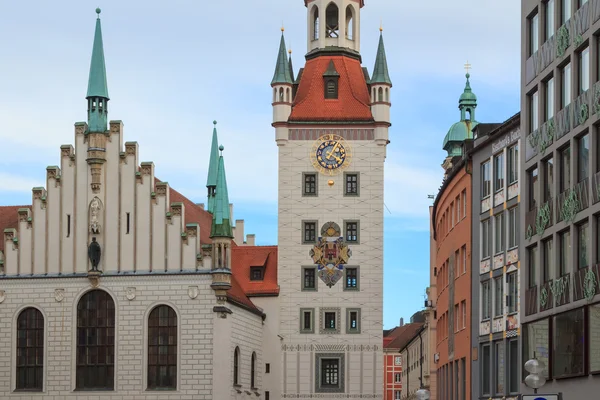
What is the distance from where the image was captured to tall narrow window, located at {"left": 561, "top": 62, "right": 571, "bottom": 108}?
1561 inches

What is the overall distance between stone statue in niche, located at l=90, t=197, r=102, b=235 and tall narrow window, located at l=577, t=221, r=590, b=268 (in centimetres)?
4546

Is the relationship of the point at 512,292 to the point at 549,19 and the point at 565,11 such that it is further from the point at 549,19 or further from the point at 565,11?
the point at 565,11

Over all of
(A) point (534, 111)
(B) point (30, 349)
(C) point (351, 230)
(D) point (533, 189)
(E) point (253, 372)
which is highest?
(C) point (351, 230)

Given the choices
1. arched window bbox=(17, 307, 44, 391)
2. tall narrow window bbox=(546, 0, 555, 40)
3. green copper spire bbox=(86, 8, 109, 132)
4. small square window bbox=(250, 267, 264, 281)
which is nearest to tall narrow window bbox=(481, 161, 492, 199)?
tall narrow window bbox=(546, 0, 555, 40)

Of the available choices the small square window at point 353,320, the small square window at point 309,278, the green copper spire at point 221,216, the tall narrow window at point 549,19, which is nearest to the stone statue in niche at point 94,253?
the green copper spire at point 221,216

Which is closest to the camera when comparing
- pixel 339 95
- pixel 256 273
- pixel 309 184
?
pixel 309 184

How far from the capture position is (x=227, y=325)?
7862cm

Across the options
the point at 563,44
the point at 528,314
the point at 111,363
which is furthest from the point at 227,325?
the point at 563,44

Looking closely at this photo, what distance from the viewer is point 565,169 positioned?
132 ft

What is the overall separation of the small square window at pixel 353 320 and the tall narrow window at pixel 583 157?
4948cm

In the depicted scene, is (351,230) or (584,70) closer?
(584,70)

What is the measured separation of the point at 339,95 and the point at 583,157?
52824mm

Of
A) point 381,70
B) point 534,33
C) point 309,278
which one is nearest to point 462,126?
point 381,70

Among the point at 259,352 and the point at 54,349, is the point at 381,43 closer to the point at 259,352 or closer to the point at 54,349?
the point at 259,352
